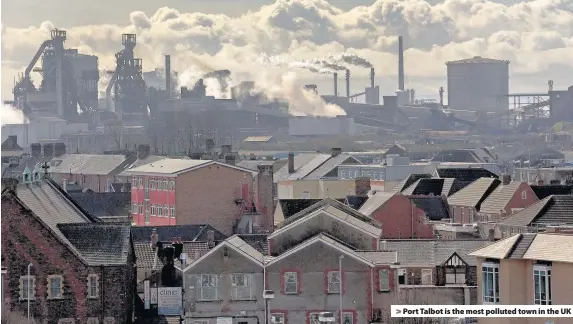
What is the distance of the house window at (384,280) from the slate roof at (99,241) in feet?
12.7

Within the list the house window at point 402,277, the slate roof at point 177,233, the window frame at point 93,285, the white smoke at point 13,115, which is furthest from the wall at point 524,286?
the white smoke at point 13,115

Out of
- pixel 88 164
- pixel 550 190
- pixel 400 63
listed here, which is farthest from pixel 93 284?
pixel 400 63

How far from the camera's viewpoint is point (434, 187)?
176 ft

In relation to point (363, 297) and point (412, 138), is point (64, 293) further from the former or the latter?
point (412, 138)

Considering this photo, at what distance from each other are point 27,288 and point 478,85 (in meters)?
152

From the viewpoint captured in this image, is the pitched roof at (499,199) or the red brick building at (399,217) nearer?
the red brick building at (399,217)

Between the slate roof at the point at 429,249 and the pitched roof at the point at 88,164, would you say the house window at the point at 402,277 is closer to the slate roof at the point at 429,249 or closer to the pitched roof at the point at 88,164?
the slate roof at the point at 429,249

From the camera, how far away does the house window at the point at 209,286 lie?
91.0 feet

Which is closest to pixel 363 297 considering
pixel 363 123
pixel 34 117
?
pixel 34 117

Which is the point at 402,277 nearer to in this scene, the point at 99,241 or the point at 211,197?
the point at 99,241

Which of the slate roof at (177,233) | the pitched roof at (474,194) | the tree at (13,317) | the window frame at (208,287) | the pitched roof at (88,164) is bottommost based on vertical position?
the tree at (13,317)

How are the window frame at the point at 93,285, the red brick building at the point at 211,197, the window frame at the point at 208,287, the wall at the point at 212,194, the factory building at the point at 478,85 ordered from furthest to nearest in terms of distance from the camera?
the factory building at the point at 478,85, the wall at the point at 212,194, the red brick building at the point at 211,197, the window frame at the point at 208,287, the window frame at the point at 93,285

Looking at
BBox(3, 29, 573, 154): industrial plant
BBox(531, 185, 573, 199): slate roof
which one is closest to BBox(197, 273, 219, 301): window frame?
BBox(531, 185, 573, 199): slate roof

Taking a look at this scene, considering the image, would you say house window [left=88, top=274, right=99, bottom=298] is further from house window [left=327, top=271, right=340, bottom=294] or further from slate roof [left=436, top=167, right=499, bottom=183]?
slate roof [left=436, top=167, right=499, bottom=183]
